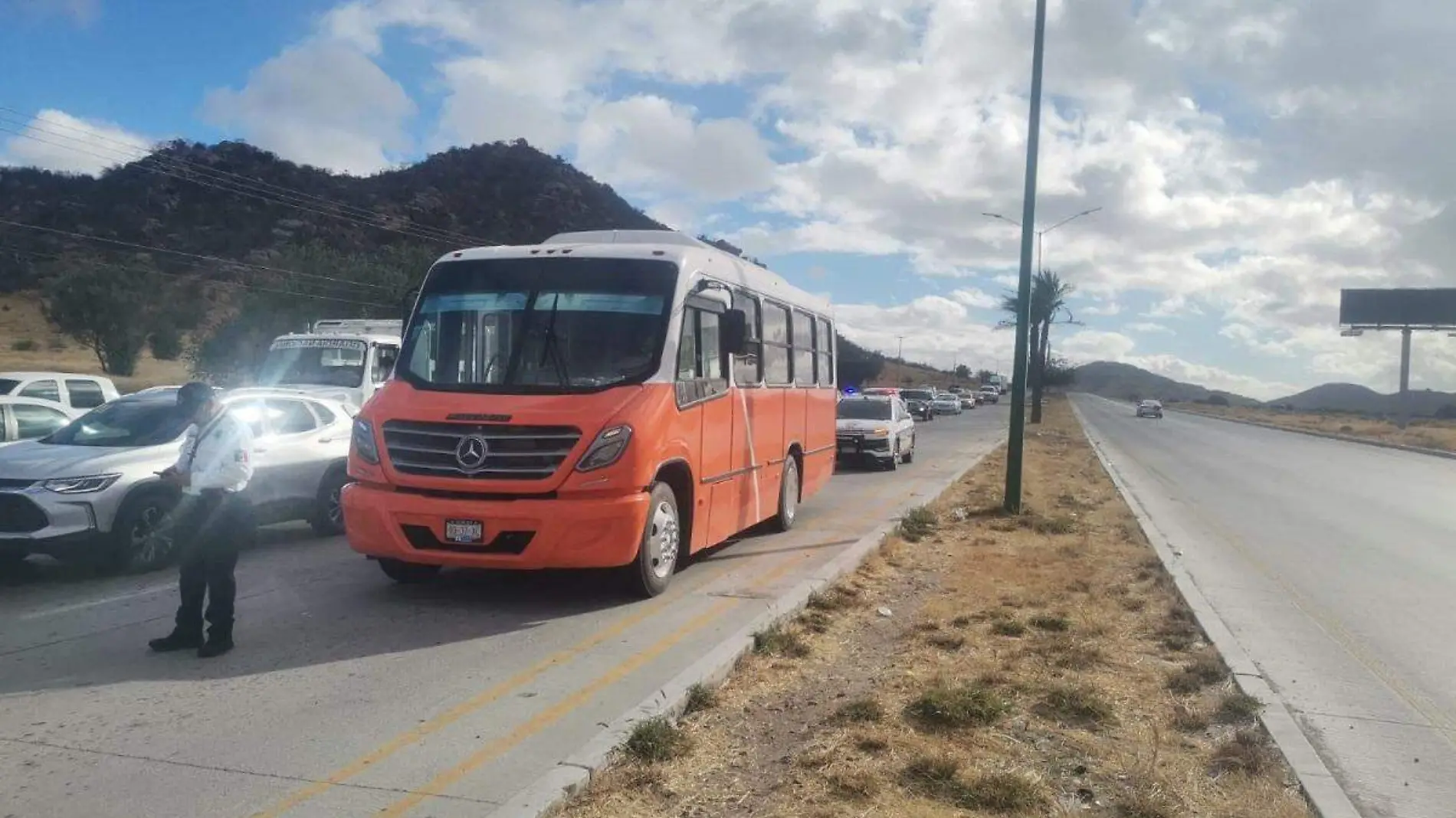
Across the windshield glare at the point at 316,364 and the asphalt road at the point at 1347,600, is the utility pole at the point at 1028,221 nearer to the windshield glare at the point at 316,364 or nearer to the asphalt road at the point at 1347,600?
the asphalt road at the point at 1347,600

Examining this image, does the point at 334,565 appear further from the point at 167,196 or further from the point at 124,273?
the point at 167,196

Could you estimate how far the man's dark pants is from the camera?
6941mm

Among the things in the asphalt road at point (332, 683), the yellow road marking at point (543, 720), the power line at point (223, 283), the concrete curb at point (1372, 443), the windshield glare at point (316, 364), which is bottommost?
the asphalt road at point (332, 683)

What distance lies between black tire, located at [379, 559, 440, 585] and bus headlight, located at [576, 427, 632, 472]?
1956 mm

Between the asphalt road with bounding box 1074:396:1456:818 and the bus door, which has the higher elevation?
the bus door

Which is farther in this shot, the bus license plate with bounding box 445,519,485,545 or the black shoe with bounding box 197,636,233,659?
the bus license plate with bounding box 445,519,485,545

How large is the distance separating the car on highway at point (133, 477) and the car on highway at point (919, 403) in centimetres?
4516

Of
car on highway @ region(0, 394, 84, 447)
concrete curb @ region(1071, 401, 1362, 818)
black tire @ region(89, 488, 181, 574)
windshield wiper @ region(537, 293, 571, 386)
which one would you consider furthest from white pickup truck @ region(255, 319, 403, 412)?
concrete curb @ region(1071, 401, 1362, 818)

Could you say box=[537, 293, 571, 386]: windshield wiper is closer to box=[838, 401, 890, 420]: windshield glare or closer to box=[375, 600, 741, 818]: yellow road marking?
box=[375, 600, 741, 818]: yellow road marking

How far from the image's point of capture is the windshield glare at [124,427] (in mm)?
10219

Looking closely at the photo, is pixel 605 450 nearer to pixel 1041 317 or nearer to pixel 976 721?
pixel 976 721

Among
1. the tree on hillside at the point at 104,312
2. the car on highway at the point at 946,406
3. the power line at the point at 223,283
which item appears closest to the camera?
the power line at the point at 223,283

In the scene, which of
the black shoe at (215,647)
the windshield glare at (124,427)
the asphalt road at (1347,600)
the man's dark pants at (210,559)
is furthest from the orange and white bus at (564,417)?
the asphalt road at (1347,600)

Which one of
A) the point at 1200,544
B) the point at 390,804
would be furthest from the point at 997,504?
the point at 390,804
